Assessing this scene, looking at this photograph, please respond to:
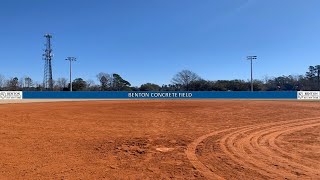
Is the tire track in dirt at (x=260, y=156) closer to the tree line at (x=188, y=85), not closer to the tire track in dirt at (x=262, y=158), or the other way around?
the tire track in dirt at (x=262, y=158)

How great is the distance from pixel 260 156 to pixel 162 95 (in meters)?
62.0

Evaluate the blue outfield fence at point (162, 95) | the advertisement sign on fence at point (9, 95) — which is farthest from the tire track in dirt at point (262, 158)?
the advertisement sign on fence at point (9, 95)

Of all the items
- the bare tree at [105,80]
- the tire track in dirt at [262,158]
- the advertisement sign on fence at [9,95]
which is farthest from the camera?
the bare tree at [105,80]

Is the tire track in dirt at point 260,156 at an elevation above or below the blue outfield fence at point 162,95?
below

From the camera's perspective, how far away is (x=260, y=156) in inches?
422

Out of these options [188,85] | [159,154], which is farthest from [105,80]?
[159,154]

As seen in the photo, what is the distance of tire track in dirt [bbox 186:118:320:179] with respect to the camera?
8.74m

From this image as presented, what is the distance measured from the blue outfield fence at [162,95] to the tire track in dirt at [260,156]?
5427cm

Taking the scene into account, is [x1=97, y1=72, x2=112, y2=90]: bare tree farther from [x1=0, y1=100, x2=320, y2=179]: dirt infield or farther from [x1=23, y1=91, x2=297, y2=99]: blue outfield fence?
[x1=0, y1=100, x2=320, y2=179]: dirt infield

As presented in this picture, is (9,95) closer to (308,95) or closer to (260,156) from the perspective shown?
(308,95)

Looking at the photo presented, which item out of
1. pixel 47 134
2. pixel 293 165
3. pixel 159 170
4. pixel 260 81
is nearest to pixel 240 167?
pixel 293 165

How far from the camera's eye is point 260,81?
407ft

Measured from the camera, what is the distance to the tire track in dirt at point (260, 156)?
28.7 ft

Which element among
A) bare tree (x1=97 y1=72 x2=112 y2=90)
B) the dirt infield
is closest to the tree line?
bare tree (x1=97 y1=72 x2=112 y2=90)
